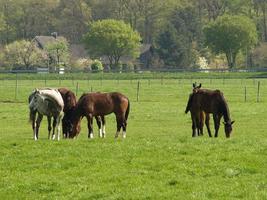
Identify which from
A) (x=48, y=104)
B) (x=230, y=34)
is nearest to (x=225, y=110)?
(x=48, y=104)

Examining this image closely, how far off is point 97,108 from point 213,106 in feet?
11.9

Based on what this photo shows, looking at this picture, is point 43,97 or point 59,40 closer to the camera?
point 43,97

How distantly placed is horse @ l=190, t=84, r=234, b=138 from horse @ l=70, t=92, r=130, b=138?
2250mm

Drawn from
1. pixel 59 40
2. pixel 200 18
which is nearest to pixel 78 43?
pixel 59 40

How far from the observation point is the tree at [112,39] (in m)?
97.8

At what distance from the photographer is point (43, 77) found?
77688mm

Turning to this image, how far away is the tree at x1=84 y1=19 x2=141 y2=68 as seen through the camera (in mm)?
97750

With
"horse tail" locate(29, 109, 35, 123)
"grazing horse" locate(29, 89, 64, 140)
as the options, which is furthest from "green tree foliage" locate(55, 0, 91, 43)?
"grazing horse" locate(29, 89, 64, 140)

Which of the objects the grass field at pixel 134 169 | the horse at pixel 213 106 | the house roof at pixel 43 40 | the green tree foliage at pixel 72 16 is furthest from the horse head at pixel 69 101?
the green tree foliage at pixel 72 16

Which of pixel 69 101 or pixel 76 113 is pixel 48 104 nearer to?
pixel 76 113

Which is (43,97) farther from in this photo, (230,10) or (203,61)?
(230,10)

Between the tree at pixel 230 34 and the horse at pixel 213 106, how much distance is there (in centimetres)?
7478

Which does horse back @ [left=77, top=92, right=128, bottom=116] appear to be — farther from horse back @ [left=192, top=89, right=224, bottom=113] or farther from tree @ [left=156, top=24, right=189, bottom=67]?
tree @ [left=156, top=24, right=189, bottom=67]

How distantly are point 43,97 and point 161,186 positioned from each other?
25.0 ft
